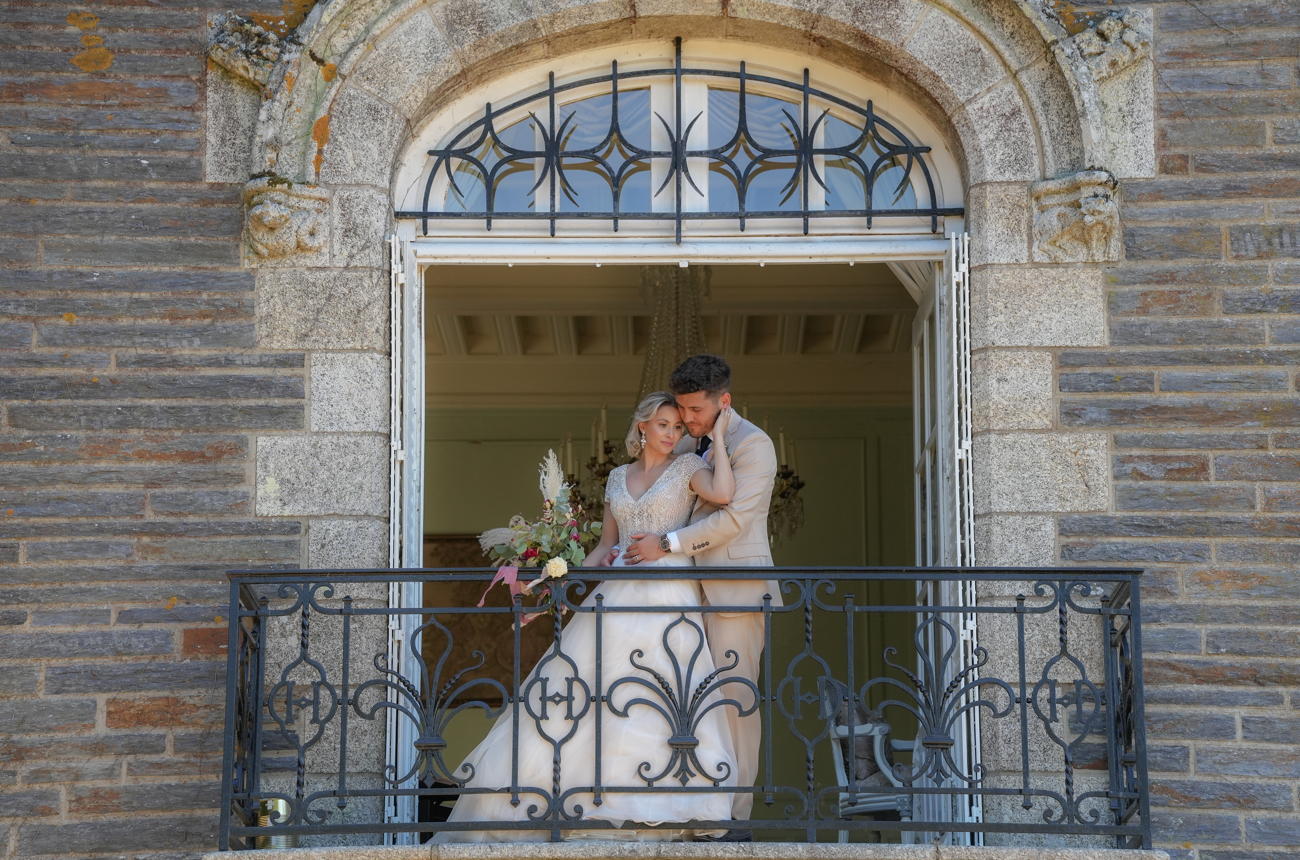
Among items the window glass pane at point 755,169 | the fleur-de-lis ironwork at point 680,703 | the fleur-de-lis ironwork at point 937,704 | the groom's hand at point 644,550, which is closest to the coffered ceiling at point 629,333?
the window glass pane at point 755,169

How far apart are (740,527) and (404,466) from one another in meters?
1.26

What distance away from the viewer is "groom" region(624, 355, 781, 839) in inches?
249

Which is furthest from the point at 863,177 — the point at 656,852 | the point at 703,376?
the point at 656,852

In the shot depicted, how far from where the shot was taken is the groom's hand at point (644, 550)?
636 centimetres

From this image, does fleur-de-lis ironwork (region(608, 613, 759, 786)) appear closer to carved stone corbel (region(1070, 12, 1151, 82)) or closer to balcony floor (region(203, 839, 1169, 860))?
balcony floor (region(203, 839, 1169, 860))

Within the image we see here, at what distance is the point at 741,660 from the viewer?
6.34m

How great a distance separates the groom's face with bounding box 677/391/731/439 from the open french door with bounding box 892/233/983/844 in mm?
869

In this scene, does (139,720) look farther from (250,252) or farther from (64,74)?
(64,74)

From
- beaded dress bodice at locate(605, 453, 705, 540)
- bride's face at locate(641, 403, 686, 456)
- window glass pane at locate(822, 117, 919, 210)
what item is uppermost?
window glass pane at locate(822, 117, 919, 210)

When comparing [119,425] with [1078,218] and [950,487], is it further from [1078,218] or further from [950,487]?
[1078,218]

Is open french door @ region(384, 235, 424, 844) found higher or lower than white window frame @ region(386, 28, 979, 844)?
lower

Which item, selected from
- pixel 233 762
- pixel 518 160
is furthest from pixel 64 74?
pixel 233 762

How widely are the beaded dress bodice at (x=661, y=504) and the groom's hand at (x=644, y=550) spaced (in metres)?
0.09

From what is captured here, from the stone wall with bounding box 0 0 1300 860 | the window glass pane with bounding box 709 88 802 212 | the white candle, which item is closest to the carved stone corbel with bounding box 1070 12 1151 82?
the stone wall with bounding box 0 0 1300 860
